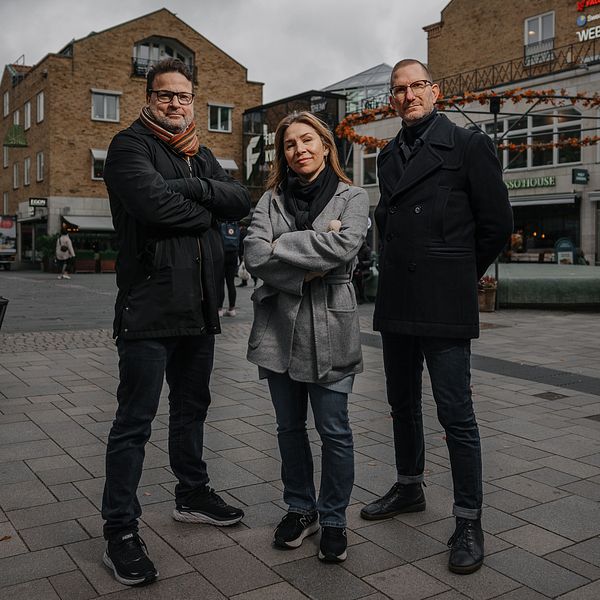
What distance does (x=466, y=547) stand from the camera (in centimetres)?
311

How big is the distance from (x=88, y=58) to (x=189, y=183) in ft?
123

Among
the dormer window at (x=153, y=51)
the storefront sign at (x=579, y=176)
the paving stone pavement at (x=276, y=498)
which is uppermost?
the dormer window at (x=153, y=51)

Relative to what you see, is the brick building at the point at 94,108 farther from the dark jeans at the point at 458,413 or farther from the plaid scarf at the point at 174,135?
the dark jeans at the point at 458,413

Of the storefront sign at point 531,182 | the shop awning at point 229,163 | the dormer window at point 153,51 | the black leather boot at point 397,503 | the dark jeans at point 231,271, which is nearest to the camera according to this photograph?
the black leather boot at point 397,503

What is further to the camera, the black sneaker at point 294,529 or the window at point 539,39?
the window at point 539,39

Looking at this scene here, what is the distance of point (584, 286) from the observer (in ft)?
46.9

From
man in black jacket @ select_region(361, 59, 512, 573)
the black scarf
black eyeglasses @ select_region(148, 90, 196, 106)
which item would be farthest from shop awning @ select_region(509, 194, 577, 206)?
black eyeglasses @ select_region(148, 90, 196, 106)

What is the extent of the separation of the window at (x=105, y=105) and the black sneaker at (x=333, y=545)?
122 feet

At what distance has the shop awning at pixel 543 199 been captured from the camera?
27.1 metres

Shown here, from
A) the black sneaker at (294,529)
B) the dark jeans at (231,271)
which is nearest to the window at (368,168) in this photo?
the dark jeans at (231,271)

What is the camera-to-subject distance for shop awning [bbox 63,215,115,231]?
36.0 meters

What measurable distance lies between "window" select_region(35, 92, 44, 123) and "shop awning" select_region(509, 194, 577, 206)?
24.0m

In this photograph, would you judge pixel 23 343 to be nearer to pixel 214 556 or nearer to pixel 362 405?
pixel 362 405

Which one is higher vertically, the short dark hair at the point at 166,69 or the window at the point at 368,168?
the window at the point at 368,168
